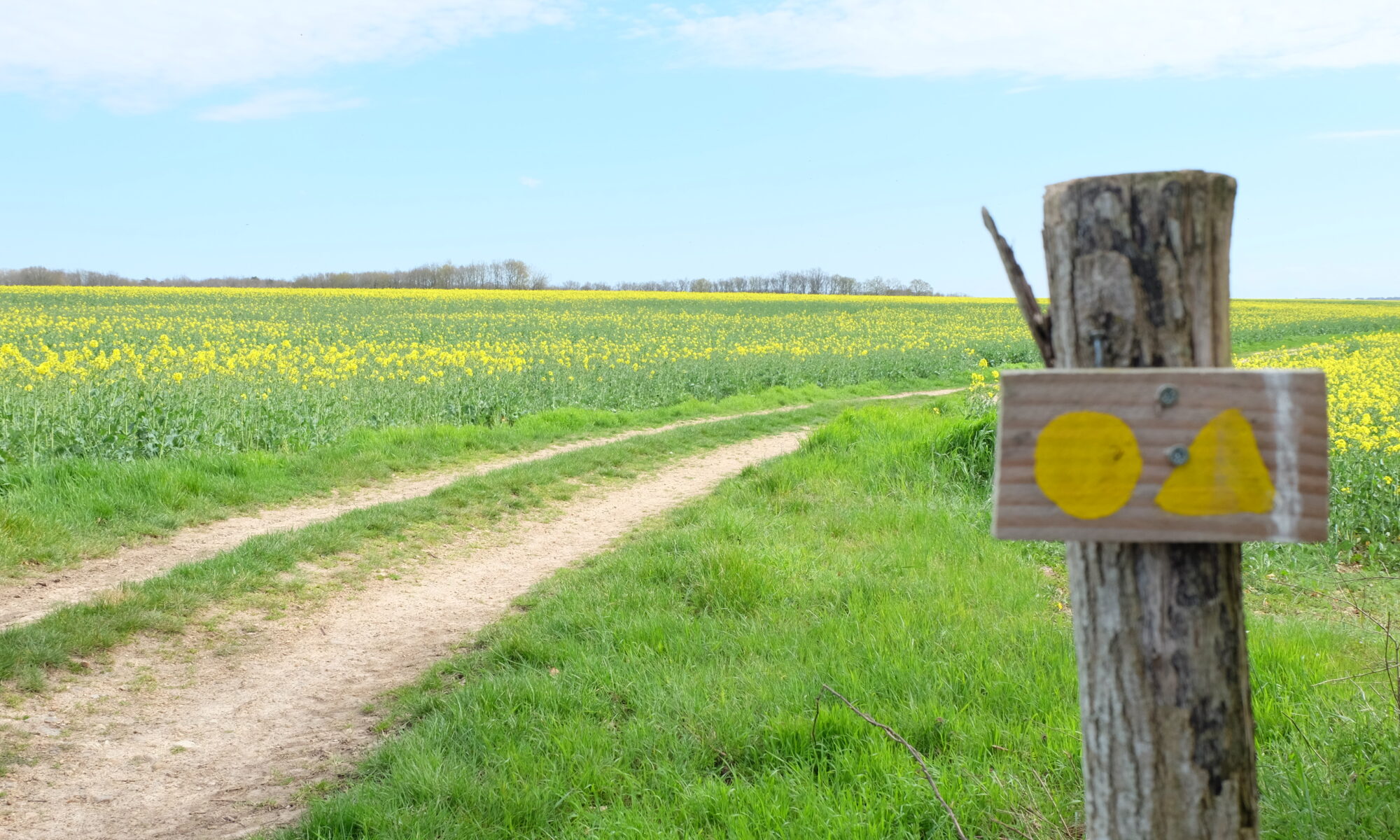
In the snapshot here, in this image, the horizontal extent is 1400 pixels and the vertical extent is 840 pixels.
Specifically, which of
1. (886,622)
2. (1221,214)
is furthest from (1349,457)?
(1221,214)

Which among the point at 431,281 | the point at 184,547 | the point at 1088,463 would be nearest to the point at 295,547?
the point at 184,547

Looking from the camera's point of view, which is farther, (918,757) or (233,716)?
(233,716)

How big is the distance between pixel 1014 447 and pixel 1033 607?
417 centimetres

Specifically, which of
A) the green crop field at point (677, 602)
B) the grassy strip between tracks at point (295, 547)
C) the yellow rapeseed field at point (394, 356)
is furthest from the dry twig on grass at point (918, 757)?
the yellow rapeseed field at point (394, 356)

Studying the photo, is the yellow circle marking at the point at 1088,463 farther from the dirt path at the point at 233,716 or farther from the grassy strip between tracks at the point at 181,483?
the grassy strip between tracks at the point at 181,483

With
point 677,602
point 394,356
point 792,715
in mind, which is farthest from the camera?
point 394,356

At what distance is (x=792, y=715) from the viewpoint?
3.91 meters

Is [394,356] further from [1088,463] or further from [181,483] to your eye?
[1088,463]

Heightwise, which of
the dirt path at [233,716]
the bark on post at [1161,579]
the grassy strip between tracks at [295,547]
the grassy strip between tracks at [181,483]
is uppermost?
the bark on post at [1161,579]

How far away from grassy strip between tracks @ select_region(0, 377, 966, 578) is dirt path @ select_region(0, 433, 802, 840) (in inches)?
92.8

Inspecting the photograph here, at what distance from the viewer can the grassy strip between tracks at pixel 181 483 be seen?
7578 millimetres

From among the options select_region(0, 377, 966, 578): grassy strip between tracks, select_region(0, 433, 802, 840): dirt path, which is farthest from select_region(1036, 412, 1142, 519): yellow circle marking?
select_region(0, 377, 966, 578): grassy strip between tracks

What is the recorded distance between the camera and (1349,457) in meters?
9.12

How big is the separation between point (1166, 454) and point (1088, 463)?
0.14 meters
